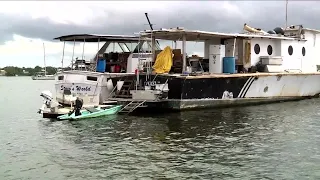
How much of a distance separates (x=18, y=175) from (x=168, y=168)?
3513mm

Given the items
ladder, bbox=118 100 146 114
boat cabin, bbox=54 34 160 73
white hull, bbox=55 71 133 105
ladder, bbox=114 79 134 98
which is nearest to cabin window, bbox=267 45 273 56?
boat cabin, bbox=54 34 160 73

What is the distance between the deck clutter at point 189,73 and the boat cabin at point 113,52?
0.18 ft

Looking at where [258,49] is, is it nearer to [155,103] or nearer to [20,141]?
[155,103]

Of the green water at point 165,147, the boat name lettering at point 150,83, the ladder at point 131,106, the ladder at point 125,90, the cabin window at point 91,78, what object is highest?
the cabin window at point 91,78

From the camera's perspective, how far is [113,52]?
2380 cm

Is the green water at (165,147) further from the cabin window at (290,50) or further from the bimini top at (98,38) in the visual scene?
the cabin window at (290,50)

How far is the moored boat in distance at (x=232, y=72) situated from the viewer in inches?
773

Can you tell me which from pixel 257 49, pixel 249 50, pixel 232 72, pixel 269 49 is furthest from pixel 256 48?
pixel 232 72

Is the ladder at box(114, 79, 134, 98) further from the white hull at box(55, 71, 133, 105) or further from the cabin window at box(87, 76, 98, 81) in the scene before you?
the cabin window at box(87, 76, 98, 81)

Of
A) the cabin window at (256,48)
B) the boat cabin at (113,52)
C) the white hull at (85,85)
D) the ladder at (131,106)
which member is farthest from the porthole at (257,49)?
the ladder at (131,106)

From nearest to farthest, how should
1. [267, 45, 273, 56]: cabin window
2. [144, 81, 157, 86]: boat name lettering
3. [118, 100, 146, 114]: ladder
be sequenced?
[118, 100, 146, 114]: ladder < [144, 81, 157, 86]: boat name lettering < [267, 45, 273, 56]: cabin window

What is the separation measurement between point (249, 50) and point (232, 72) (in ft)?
8.55

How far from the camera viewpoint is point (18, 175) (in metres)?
9.52

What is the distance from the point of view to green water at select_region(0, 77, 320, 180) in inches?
378
